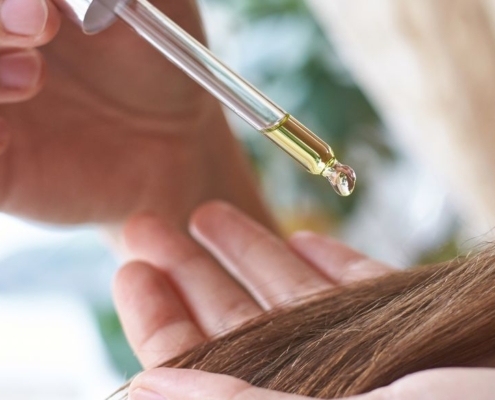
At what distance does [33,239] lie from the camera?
3.16 feet

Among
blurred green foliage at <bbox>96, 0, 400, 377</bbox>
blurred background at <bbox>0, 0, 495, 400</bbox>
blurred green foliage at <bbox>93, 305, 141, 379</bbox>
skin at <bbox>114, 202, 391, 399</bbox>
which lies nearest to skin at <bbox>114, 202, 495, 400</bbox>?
skin at <bbox>114, 202, 391, 399</bbox>

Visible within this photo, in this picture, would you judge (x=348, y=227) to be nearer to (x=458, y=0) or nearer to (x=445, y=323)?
(x=458, y=0)

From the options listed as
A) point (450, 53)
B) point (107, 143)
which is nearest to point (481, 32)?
point (450, 53)

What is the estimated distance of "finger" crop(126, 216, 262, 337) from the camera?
1.89 feet

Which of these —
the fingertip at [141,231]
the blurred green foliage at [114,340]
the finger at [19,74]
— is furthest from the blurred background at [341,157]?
the finger at [19,74]

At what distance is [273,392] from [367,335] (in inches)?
3.8

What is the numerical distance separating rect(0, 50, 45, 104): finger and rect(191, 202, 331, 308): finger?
0.78ft

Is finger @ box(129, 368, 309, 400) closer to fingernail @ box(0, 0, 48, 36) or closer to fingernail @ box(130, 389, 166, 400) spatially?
fingernail @ box(130, 389, 166, 400)

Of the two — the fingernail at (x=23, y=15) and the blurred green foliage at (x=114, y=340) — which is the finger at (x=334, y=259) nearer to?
the fingernail at (x=23, y=15)

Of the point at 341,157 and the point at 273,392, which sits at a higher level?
the point at 341,157

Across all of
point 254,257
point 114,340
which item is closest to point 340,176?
point 254,257

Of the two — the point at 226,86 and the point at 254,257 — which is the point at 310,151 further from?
the point at 254,257

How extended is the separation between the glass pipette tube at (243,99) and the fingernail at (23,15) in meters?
0.06

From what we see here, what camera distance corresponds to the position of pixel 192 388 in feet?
Answer: 1.19
